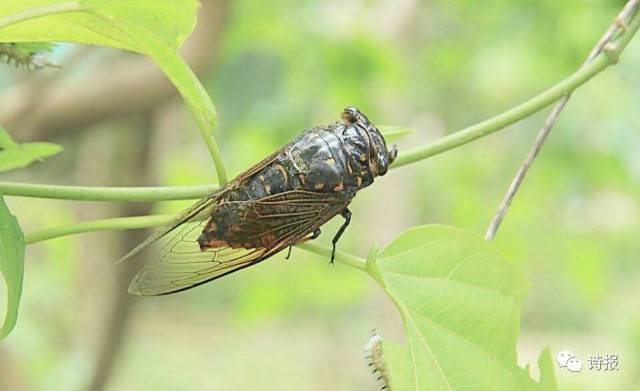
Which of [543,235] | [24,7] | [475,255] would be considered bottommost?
[543,235]

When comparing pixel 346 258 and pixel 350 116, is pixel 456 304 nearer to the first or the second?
pixel 346 258

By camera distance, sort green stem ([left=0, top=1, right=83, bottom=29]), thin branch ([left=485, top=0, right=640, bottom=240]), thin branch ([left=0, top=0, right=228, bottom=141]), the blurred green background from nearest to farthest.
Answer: green stem ([left=0, top=1, right=83, bottom=29])
thin branch ([left=485, top=0, right=640, bottom=240])
thin branch ([left=0, top=0, right=228, bottom=141])
the blurred green background

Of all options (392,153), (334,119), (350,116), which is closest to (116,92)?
(334,119)

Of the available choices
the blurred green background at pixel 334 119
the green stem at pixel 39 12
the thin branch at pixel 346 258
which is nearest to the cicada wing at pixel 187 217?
the thin branch at pixel 346 258

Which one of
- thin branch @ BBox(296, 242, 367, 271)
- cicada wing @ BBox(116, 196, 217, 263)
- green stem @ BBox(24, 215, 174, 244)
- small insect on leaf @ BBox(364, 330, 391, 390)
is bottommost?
small insect on leaf @ BBox(364, 330, 391, 390)

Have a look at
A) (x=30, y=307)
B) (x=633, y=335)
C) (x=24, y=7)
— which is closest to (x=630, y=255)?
(x=633, y=335)

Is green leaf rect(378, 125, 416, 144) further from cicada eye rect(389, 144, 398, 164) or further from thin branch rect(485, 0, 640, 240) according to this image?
thin branch rect(485, 0, 640, 240)

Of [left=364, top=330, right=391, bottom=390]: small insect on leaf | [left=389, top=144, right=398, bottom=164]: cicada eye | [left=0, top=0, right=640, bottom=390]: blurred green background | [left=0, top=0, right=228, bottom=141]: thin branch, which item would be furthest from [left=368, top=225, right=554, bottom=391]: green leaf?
[left=0, top=0, right=228, bottom=141]: thin branch

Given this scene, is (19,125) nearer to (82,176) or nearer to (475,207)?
(82,176)
